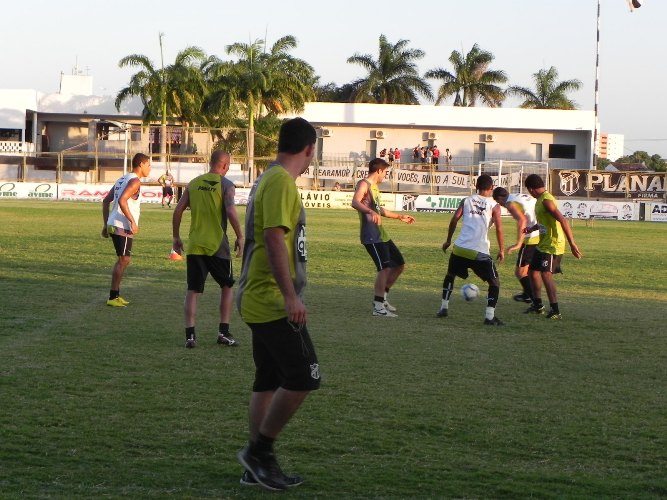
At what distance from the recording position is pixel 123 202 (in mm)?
12586

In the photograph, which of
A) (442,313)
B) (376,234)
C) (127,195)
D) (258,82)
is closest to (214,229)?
(127,195)

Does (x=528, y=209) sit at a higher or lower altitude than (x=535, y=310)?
higher

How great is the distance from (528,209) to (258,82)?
5666 cm

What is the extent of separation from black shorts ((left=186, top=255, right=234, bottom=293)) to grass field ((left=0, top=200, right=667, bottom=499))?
2.02 ft

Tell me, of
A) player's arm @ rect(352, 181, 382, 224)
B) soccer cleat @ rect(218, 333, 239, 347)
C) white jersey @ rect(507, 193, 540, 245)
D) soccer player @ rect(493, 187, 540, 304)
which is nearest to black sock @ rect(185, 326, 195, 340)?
soccer cleat @ rect(218, 333, 239, 347)

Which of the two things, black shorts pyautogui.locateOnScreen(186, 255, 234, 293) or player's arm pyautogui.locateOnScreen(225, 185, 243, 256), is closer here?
black shorts pyautogui.locateOnScreen(186, 255, 234, 293)

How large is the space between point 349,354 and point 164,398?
2.70 metres

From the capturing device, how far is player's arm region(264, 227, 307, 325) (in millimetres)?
5172

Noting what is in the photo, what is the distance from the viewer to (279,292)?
5324 mm

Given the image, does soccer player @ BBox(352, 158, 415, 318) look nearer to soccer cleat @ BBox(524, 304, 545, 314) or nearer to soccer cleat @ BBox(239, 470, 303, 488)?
soccer cleat @ BBox(524, 304, 545, 314)

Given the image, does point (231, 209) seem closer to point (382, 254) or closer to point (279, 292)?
point (382, 254)

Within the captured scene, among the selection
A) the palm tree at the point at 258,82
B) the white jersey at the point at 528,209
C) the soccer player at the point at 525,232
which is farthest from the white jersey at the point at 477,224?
the palm tree at the point at 258,82

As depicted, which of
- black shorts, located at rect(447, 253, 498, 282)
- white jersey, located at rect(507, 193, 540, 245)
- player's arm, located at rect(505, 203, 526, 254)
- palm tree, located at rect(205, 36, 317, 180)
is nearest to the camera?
black shorts, located at rect(447, 253, 498, 282)

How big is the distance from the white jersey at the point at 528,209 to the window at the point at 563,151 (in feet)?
215
